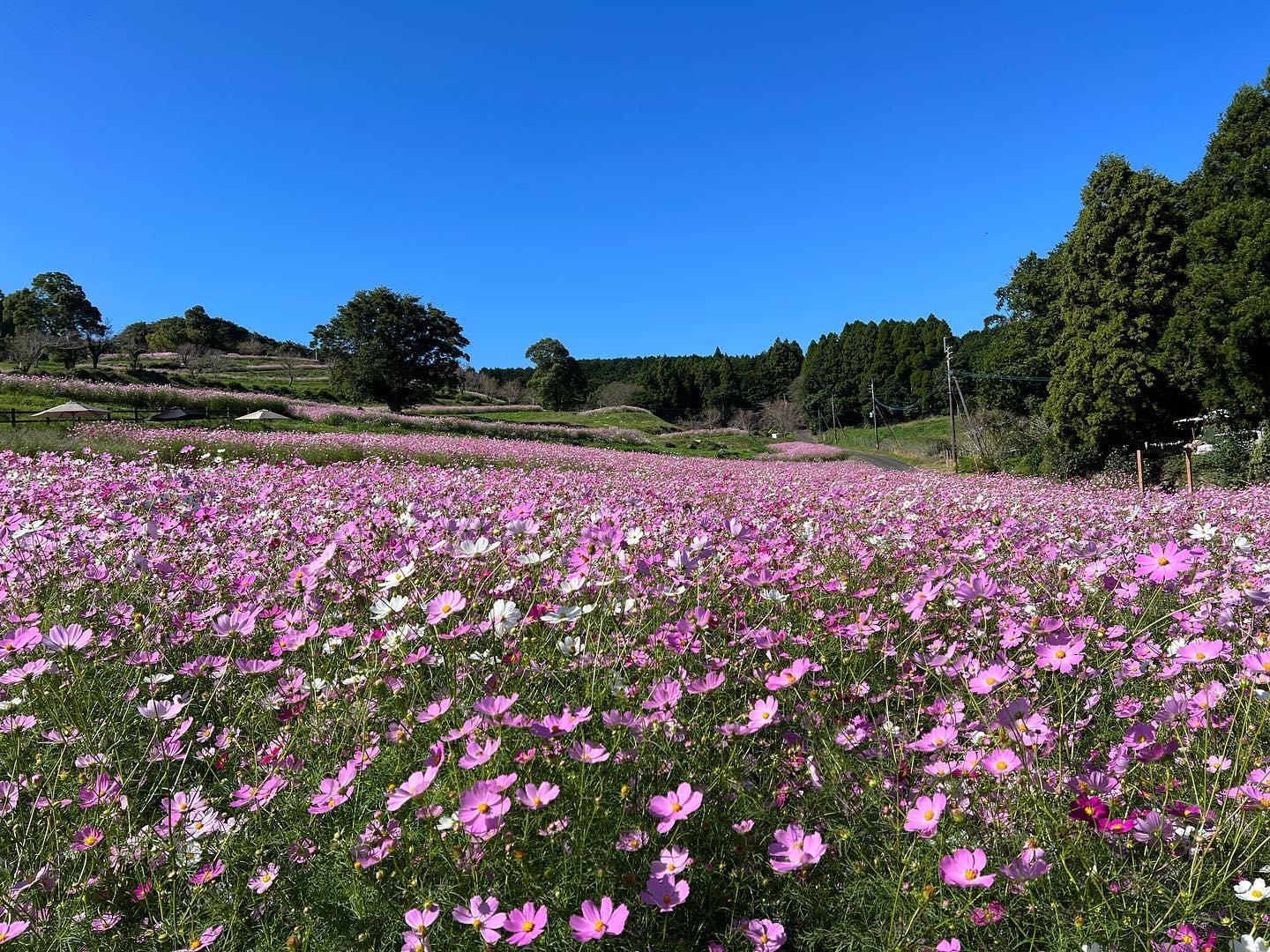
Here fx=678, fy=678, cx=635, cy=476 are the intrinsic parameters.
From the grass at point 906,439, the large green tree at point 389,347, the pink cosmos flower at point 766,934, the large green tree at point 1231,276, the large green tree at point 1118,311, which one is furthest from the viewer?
the grass at point 906,439

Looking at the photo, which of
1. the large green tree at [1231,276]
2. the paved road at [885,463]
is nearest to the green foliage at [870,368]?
the paved road at [885,463]

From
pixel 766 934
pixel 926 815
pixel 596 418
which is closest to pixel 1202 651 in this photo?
pixel 926 815

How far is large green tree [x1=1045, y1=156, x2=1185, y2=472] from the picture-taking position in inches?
765

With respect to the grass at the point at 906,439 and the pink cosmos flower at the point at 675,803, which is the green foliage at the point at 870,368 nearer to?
the grass at the point at 906,439

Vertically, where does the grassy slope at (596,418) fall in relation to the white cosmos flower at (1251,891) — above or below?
above

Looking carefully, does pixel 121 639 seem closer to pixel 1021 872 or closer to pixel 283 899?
pixel 283 899

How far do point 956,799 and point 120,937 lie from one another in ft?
5.69

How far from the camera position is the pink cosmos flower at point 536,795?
128 cm

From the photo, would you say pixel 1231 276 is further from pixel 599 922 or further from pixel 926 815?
pixel 599 922

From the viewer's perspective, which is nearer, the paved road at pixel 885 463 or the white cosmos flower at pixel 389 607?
the white cosmos flower at pixel 389 607

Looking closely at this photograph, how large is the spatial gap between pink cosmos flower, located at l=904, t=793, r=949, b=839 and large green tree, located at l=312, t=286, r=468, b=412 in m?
40.3

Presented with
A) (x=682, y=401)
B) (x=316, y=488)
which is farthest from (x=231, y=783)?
(x=682, y=401)

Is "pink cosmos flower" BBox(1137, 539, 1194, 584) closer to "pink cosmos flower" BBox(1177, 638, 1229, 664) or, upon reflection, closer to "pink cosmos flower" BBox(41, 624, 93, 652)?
"pink cosmos flower" BBox(1177, 638, 1229, 664)

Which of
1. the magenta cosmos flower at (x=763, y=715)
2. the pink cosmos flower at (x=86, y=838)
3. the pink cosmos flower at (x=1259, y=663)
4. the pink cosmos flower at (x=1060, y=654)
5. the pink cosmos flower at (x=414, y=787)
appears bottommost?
the pink cosmos flower at (x=86, y=838)
